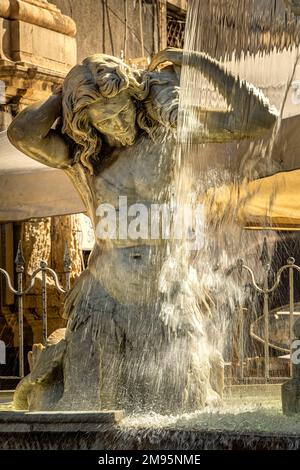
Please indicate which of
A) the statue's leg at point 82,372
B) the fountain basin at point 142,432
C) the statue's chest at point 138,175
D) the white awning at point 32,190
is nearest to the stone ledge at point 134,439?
the fountain basin at point 142,432

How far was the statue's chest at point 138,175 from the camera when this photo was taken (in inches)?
248

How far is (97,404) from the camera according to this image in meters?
6.08

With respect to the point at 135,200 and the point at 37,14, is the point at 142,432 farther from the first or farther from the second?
the point at 37,14

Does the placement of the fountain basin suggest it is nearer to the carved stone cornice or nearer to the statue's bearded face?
the statue's bearded face

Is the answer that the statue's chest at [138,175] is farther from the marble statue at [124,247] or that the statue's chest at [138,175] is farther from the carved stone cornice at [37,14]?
the carved stone cornice at [37,14]

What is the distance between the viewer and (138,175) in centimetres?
632

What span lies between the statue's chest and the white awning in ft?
12.3

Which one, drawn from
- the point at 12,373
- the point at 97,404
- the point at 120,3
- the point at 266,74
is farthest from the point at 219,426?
the point at 120,3

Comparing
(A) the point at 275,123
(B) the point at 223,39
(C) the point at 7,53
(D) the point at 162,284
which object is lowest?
(D) the point at 162,284

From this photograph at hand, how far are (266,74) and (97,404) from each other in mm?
1746

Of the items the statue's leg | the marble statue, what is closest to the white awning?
the marble statue

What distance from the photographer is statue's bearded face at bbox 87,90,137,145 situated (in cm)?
621

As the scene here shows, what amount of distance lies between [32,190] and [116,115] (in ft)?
13.2

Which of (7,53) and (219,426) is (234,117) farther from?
(7,53)
